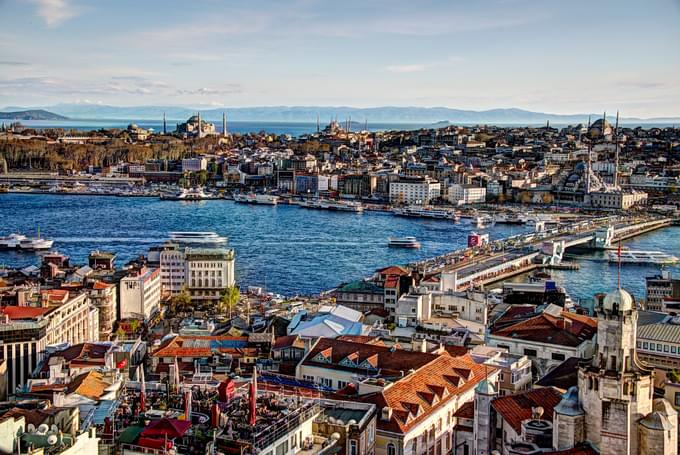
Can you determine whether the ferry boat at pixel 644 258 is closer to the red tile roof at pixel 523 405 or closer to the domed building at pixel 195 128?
the red tile roof at pixel 523 405

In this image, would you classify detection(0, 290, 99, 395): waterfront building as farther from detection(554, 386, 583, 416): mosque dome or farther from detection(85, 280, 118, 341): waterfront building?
detection(554, 386, 583, 416): mosque dome

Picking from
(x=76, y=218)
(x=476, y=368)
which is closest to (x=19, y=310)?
(x=476, y=368)

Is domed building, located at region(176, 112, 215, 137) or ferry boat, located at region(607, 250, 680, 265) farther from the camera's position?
domed building, located at region(176, 112, 215, 137)

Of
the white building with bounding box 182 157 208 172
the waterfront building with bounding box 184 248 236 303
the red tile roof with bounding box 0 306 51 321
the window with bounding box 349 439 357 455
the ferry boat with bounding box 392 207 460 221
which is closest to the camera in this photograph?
the window with bounding box 349 439 357 455

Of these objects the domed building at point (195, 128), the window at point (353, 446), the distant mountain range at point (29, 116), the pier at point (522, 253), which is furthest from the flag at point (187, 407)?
the distant mountain range at point (29, 116)

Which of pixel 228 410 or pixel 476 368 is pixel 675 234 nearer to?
pixel 476 368

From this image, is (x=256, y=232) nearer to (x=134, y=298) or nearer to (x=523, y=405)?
(x=134, y=298)

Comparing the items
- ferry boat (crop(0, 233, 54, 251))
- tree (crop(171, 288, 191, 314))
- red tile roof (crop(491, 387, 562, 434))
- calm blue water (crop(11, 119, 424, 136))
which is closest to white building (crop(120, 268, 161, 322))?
tree (crop(171, 288, 191, 314))
